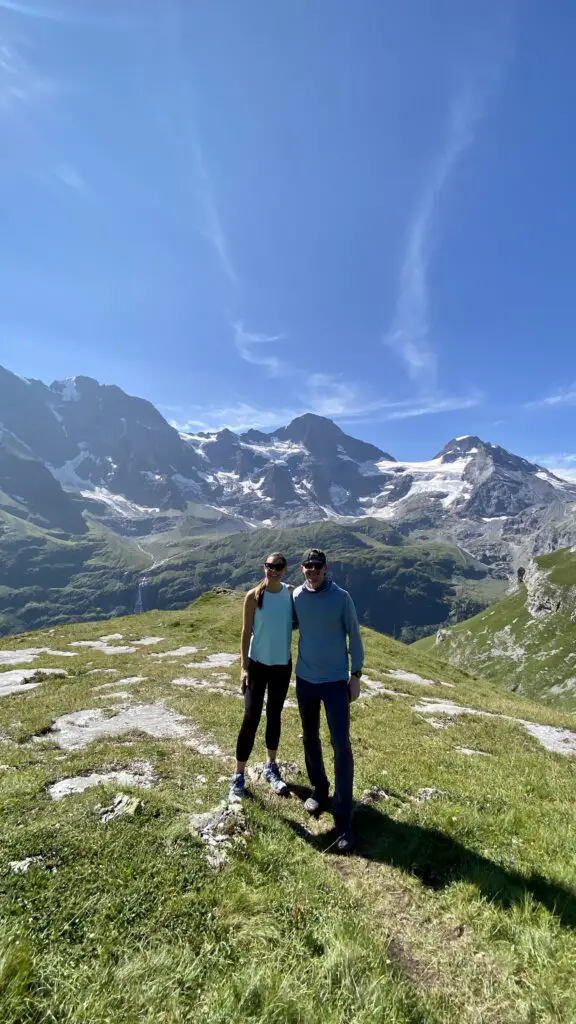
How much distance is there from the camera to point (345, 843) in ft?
26.3

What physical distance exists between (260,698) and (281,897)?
409 cm

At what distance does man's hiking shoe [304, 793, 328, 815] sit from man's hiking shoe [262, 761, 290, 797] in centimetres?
70

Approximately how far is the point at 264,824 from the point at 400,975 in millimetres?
3605

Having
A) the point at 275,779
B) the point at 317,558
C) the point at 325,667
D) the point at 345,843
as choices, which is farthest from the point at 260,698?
the point at 317,558

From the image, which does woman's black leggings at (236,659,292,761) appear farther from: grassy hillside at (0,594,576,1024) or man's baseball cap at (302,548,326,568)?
man's baseball cap at (302,548,326,568)

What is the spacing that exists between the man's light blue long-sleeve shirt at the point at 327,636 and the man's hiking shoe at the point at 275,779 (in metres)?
2.97

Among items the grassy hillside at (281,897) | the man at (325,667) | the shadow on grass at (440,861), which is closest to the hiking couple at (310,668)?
the man at (325,667)

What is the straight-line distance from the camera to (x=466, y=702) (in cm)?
2795

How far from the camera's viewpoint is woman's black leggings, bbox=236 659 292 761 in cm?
994

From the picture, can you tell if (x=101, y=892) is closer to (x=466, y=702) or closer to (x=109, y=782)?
(x=109, y=782)

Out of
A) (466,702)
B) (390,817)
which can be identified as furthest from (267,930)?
(466,702)

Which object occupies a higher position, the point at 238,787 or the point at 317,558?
the point at 317,558

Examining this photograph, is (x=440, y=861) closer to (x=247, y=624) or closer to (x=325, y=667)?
(x=325, y=667)

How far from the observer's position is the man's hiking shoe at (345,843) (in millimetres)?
8008
